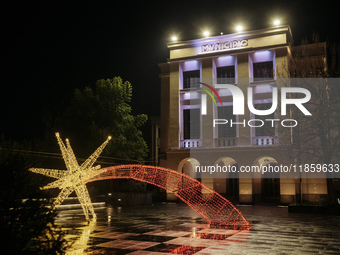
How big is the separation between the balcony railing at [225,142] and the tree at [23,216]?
1148 inches

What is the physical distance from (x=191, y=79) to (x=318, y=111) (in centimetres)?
1568

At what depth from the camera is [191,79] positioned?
37000 mm

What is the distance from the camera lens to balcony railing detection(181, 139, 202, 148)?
35.2 m

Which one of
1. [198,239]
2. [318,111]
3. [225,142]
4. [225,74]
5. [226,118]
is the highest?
[225,74]

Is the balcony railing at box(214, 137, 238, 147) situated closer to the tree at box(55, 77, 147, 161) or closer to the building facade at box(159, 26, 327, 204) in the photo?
the building facade at box(159, 26, 327, 204)

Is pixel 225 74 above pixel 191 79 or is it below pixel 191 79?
above

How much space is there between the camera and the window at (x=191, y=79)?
3681 cm

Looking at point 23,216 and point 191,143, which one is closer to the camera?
point 23,216

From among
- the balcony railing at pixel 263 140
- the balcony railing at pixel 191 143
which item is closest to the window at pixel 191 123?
the balcony railing at pixel 191 143

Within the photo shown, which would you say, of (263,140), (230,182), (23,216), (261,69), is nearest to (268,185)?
(230,182)

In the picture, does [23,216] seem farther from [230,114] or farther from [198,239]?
[230,114]

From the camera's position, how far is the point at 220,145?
3422 centimetres

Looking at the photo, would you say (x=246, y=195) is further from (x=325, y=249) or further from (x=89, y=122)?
(x=325, y=249)

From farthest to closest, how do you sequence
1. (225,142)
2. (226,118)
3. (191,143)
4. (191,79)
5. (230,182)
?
(191,79) < (230,182) < (191,143) < (226,118) < (225,142)
